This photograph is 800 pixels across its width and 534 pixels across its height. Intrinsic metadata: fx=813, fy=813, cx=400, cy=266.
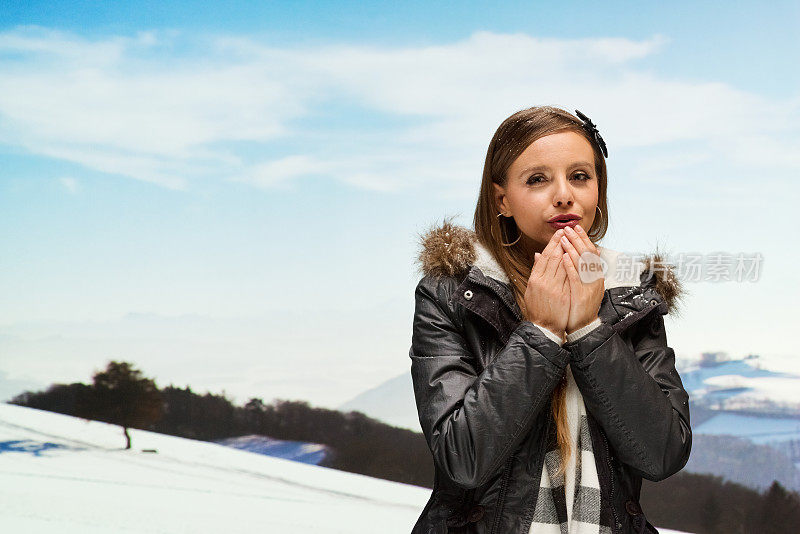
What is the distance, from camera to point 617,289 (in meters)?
1.32

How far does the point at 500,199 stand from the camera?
143 cm

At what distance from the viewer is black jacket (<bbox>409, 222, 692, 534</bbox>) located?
114 cm

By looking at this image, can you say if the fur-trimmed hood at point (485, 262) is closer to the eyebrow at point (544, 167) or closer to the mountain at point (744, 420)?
the eyebrow at point (544, 167)

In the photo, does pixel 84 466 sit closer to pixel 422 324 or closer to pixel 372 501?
pixel 372 501

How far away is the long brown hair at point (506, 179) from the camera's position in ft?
4.44

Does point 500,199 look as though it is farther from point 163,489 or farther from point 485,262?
point 163,489

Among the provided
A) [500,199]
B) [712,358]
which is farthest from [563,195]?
[712,358]

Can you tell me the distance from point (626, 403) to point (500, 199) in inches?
17.4

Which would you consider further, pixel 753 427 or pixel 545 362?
pixel 753 427

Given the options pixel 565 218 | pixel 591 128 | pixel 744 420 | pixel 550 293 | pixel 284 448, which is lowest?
pixel 284 448

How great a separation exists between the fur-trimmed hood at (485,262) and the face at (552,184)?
8cm

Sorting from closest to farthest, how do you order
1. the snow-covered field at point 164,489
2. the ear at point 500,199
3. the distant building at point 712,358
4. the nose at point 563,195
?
the nose at point 563,195, the ear at point 500,199, the snow-covered field at point 164,489, the distant building at point 712,358

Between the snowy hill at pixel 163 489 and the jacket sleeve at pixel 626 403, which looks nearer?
the jacket sleeve at pixel 626 403

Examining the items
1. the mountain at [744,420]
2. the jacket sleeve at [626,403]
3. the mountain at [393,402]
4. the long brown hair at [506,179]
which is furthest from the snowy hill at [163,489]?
the jacket sleeve at [626,403]
